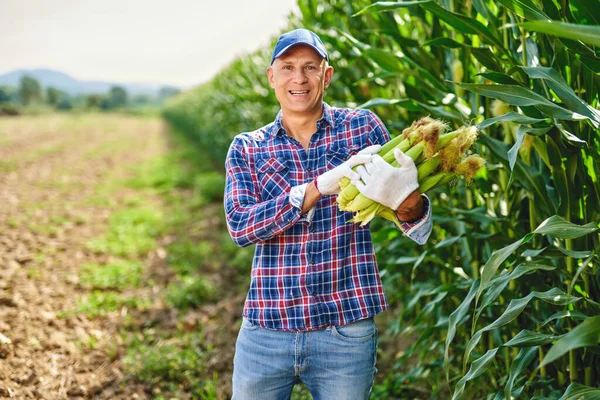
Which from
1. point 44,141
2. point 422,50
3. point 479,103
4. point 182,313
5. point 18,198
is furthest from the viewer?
point 44,141

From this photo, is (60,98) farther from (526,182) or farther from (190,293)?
(526,182)

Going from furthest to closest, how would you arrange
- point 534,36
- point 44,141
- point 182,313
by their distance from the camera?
point 44,141
point 182,313
point 534,36

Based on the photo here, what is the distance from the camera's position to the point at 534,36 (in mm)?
1781

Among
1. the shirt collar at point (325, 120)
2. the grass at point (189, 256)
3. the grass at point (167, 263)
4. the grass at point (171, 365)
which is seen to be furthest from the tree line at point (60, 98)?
the shirt collar at point (325, 120)

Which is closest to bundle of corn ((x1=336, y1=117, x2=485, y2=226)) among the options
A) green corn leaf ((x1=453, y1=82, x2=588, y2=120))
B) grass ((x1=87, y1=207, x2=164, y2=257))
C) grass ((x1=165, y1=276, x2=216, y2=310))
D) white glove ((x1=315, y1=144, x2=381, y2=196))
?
white glove ((x1=315, y1=144, x2=381, y2=196))

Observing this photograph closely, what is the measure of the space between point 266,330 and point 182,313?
2553mm

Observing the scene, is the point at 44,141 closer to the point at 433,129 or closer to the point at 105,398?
the point at 105,398

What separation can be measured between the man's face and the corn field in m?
0.29

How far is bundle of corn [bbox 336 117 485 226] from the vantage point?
1.38 m

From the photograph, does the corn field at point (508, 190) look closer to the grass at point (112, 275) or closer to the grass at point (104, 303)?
the grass at point (104, 303)

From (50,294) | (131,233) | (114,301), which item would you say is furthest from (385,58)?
(131,233)

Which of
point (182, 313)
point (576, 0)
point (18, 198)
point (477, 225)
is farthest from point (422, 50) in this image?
point (18, 198)

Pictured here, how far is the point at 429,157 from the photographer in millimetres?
1397

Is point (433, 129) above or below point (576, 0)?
below
